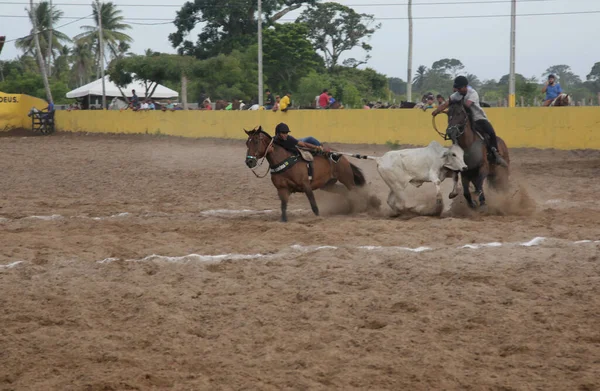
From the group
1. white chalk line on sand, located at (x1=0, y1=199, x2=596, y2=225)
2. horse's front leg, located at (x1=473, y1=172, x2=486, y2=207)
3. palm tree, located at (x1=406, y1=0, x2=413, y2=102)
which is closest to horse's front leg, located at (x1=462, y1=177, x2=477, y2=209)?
horse's front leg, located at (x1=473, y1=172, x2=486, y2=207)

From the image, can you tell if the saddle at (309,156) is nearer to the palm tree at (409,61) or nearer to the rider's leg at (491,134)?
the rider's leg at (491,134)

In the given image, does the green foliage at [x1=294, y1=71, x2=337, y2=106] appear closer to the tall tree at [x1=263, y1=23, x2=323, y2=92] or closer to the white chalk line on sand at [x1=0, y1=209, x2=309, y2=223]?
the tall tree at [x1=263, y1=23, x2=323, y2=92]

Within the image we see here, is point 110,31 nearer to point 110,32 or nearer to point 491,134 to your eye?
point 110,32

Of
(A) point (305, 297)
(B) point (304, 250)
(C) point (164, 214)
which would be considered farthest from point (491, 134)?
(A) point (305, 297)

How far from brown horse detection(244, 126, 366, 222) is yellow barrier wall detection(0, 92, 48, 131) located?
1152 inches

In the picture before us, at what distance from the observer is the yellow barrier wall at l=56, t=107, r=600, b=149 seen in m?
19.6

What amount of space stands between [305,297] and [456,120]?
213 inches

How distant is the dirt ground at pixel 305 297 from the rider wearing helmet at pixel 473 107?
84 cm

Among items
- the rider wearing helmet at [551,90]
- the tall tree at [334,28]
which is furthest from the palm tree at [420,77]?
the rider wearing helmet at [551,90]

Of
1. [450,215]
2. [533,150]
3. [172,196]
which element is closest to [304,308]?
[450,215]

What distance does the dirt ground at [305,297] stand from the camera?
16.8ft

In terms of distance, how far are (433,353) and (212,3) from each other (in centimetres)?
5409

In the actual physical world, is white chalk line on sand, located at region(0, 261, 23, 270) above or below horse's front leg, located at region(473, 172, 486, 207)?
below

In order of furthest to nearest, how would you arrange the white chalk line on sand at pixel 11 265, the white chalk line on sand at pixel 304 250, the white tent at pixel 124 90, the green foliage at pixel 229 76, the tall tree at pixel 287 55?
the tall tree at pixel 287 55 < the white tent at pixel 124 90 < the green foliage at pixel 229 76 < the white chalk line on sand at pixel 304 250 < the white chalk line on sand at pixel 11 265
